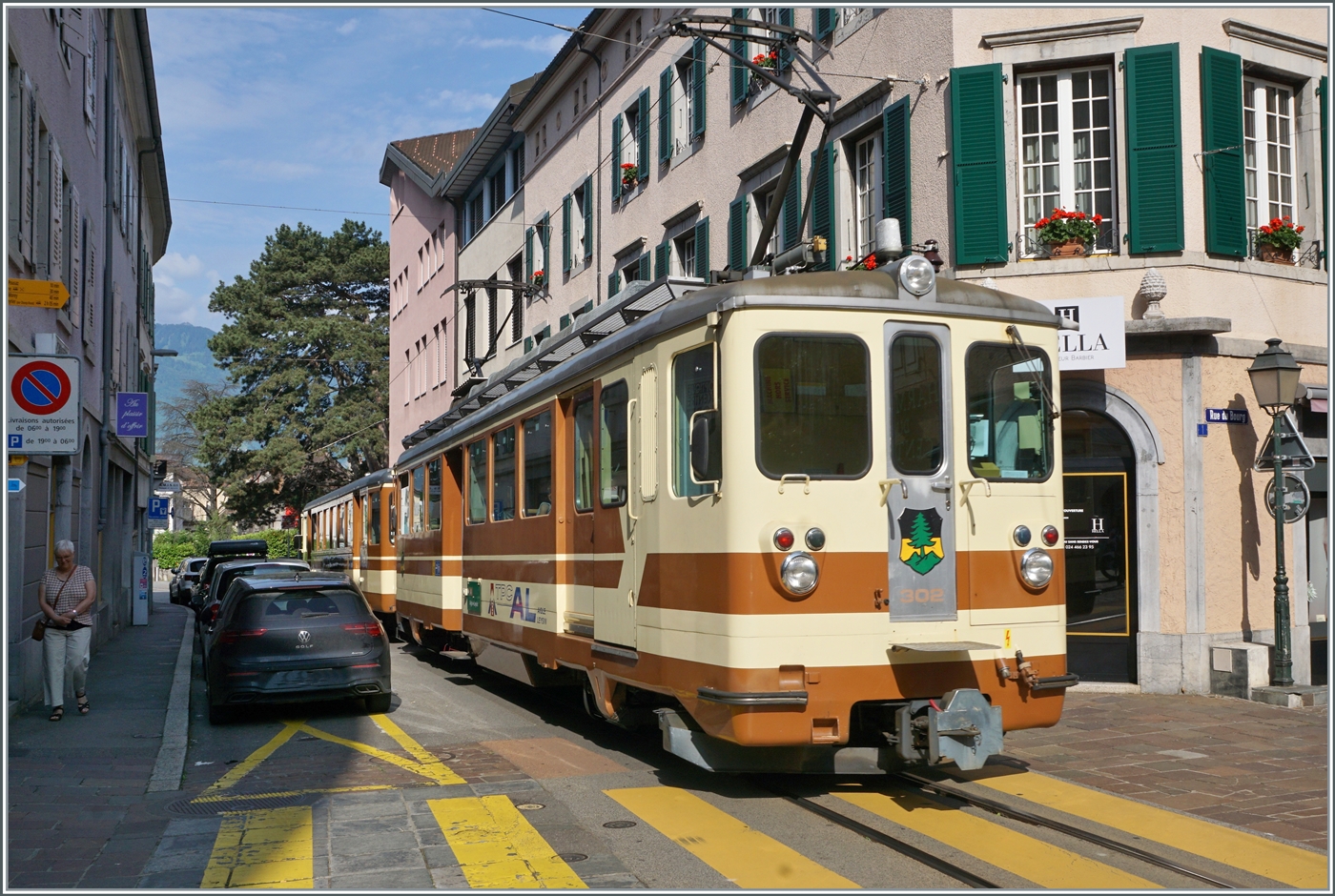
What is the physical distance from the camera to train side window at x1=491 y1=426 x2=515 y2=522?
1088cm

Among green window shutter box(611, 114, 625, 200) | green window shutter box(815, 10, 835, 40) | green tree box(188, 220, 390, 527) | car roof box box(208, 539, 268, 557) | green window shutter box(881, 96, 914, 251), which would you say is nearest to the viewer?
green window shutter box(881, 96, 914, 251)

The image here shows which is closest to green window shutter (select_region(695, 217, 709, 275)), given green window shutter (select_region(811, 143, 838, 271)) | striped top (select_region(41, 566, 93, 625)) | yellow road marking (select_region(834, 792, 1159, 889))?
green window shutter (select_region(811, 143, 838, 271))

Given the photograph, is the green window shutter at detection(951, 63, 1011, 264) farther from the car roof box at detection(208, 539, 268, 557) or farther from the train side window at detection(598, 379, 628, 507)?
the car roof box at detection(208, 539, 268, 557)

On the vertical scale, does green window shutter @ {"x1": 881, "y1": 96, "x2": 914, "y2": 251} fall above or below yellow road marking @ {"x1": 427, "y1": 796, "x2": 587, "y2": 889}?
above

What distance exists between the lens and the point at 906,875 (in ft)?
18.4

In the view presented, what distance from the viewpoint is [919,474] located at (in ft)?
23.2

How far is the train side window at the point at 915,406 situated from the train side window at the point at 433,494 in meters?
8.03

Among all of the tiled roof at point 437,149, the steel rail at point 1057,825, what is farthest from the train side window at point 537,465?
the tiled roof at point 437,149

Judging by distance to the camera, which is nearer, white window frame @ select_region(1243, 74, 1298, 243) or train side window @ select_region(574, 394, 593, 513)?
train side window @ select_region(574, 394, 593, 513)

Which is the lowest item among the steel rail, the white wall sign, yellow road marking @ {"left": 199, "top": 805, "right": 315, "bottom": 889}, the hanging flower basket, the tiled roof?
yellow road marking @ {"left": 199, "top": 805, "right": 315, "bottom": 889}

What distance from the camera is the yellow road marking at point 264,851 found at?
18.9 feet

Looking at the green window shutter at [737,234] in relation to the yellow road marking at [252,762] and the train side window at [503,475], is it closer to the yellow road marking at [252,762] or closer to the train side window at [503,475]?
the train side window at [503,475]

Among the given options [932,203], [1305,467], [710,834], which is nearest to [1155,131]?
[932,203]

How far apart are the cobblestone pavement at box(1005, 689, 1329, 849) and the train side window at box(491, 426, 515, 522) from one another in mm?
4624
